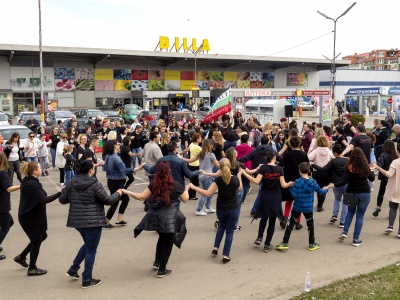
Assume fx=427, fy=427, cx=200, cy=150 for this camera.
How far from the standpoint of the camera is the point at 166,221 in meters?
5.82

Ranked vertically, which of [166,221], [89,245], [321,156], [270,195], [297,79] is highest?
[297,79]

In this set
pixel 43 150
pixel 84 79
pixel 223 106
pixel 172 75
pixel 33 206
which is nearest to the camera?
pixel 33 206

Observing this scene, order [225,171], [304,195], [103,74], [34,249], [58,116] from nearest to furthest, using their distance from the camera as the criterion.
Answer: [34,249] < [225,171] < [304,195] < [58,116] < [103,74]

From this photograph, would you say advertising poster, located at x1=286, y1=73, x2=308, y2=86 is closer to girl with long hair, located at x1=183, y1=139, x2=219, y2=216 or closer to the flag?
the flag

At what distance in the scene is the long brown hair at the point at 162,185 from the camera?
5.83 metres

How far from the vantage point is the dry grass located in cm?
534

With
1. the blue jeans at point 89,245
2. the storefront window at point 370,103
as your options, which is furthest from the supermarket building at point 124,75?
the blue jeans at point 89,245

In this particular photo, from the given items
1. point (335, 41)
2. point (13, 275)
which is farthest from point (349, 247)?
point (335, 41)

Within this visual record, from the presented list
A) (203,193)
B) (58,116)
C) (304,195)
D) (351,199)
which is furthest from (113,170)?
(58,116)

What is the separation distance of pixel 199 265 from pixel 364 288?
7.88 ft

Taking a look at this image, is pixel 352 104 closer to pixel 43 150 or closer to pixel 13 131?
pixel 13 131

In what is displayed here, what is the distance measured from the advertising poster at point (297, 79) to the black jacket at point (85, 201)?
58347 mm

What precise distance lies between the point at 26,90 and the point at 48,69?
11.2ft

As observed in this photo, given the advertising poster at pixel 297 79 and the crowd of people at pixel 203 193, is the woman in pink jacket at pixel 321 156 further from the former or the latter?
the advertising poster at pixel 297 79
